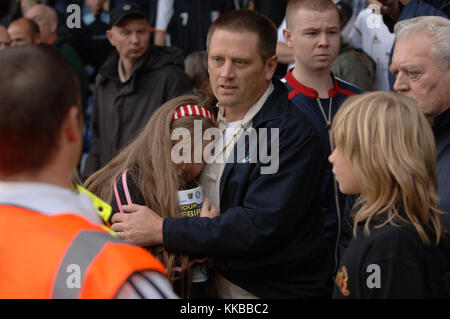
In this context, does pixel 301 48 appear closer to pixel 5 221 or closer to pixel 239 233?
pixel 239 233

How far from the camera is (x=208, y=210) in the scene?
7.97 feet

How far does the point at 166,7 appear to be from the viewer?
5594 millimetres

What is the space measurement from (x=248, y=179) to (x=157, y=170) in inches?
16.4

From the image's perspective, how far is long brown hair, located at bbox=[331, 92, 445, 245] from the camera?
1.81 metres

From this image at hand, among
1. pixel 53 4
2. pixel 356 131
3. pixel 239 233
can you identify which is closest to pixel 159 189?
pixel 239 233

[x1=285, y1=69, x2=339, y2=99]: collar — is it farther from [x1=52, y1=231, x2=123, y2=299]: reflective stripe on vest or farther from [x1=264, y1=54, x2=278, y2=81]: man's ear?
[x1=52, y1=231, x2=123, y2=299]: reflective stripe on vest

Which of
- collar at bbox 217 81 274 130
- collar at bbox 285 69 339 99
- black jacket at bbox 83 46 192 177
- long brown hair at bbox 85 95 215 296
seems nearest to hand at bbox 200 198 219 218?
long brown hair at bbox 85 95 215 296

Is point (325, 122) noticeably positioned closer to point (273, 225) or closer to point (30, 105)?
point (273, 225)

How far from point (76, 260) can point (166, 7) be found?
4.75 metres

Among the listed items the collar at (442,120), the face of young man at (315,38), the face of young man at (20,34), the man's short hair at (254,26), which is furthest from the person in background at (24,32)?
the collar at (442,120)

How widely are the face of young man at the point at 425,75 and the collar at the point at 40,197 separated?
5.88ft

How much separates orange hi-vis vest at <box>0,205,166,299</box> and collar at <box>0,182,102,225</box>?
2 centimetres
